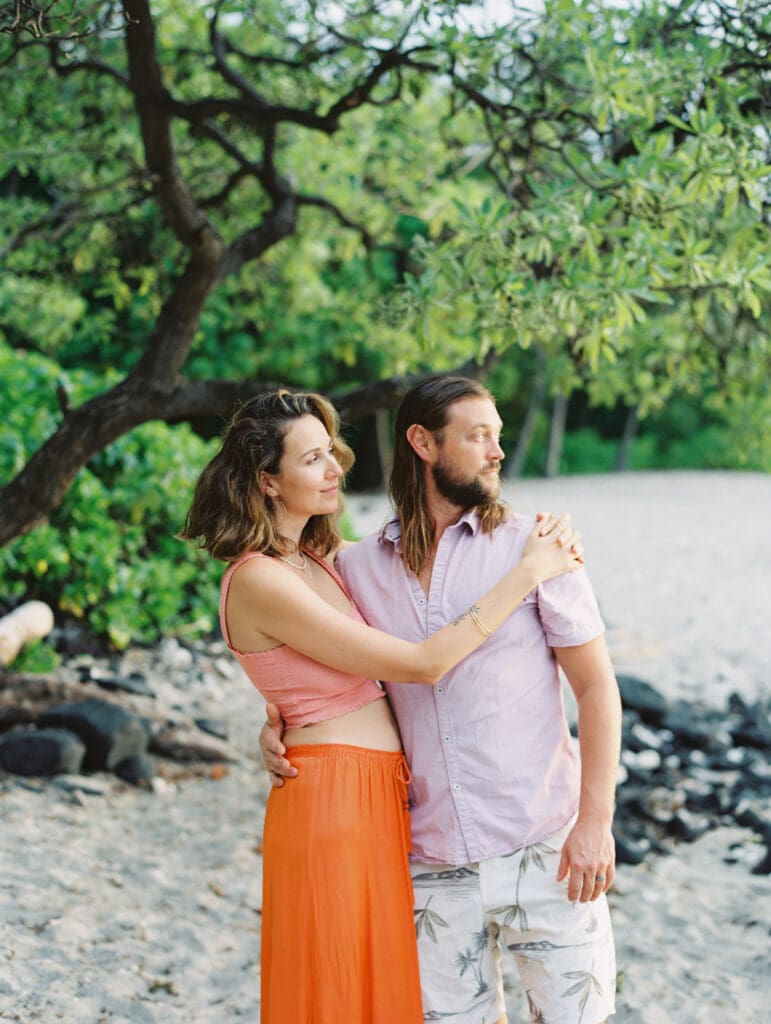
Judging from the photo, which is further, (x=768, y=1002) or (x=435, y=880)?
(x=768, y=1002)

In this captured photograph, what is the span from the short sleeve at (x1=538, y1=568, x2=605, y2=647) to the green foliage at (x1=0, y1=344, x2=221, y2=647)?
561 centimetres

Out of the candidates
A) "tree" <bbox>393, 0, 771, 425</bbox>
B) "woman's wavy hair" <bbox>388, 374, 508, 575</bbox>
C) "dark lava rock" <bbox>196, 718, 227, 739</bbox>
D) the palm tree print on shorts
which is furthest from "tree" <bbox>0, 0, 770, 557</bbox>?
"dark lava rock" <bbox>196, 718, 227, 739</bbox>

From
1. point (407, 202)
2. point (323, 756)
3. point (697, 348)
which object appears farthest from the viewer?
point (407, 202)

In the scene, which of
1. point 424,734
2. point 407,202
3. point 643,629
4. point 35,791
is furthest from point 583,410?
point 424,734

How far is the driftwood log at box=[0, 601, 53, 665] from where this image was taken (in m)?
6.45

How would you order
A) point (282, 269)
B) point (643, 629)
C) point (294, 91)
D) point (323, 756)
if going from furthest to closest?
point (643, 629) → point (282, 269) → point (294, 91) → point (323, 756)

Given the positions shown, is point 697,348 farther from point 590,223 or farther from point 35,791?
point 35,791

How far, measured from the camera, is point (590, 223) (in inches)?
151

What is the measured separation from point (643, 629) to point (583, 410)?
60.9 feet

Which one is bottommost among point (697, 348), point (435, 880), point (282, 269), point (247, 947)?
point (247, 947)

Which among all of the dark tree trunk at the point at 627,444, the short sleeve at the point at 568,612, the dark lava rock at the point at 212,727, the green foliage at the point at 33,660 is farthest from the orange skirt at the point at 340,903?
the dark tree trunk at the point at 627,444

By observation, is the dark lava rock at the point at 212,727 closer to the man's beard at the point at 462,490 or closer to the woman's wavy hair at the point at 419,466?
the woman's wavy hair at the point at 419,466

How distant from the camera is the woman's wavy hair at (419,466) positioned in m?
2.66

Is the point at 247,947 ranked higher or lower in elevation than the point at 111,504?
lower
